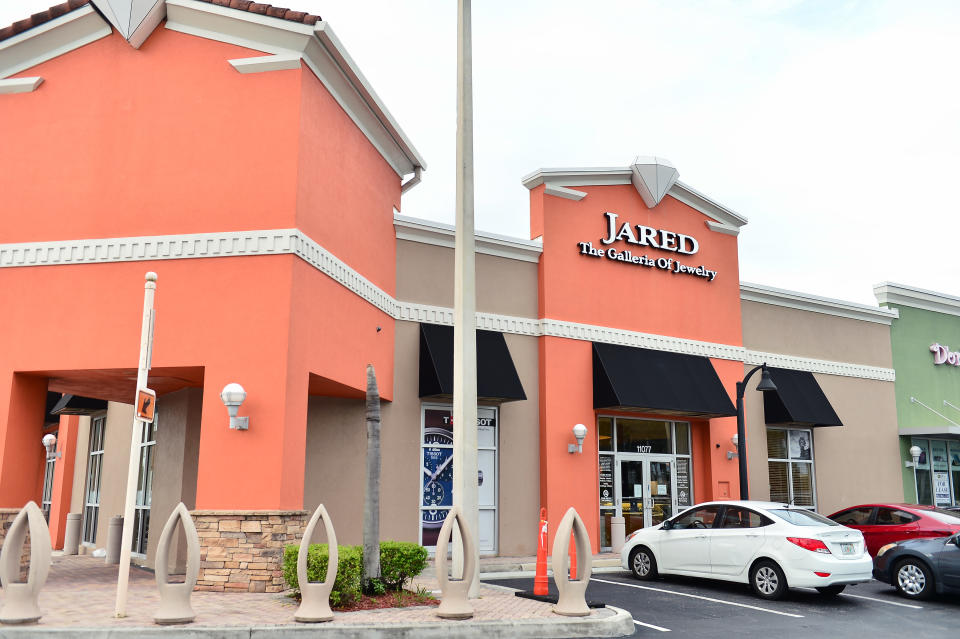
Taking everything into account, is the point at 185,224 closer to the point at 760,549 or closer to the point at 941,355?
the point at 760,549

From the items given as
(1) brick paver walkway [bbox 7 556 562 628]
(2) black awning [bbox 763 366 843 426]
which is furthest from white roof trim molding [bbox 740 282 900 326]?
(1) brick paver walkway [bbox 7 556 562 628]

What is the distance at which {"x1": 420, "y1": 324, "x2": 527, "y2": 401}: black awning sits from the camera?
677 inches

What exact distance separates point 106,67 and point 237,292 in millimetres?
4868

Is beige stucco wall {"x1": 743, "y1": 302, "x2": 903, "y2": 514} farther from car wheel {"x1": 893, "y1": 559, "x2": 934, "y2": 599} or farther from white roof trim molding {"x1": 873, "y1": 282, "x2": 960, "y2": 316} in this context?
car wheel {"x1": 893, "y1": 559, "x2": 934, "y2": 599}

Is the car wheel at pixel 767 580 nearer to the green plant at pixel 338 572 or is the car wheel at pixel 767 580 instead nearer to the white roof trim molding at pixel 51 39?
the green plant at pixel 338 572

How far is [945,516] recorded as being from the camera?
635 inches

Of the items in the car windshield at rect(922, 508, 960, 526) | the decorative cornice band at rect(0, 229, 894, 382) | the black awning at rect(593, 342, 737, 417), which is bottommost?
the car windshield at rect(922, 508, 960, 526)

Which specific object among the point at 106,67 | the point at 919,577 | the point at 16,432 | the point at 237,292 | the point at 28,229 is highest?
the point at 106,67

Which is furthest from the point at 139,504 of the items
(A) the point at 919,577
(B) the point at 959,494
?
(B) the point at 959,494

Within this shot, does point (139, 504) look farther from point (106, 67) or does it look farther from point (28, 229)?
point (106, 67)

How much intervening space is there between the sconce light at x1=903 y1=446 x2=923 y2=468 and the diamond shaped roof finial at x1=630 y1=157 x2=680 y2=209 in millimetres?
11565

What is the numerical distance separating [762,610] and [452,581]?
5.08m

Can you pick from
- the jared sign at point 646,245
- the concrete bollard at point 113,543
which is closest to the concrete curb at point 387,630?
the concrete bollard at point 113,543

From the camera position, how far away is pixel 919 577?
13469 millimetres
